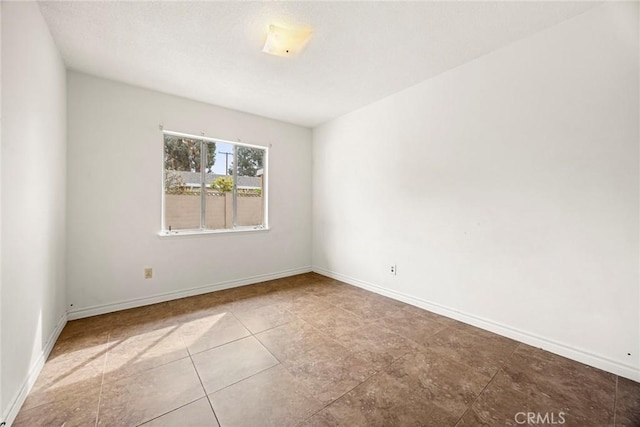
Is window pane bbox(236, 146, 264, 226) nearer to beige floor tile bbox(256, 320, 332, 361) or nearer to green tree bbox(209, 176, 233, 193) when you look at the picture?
green tree bbox(209, 176, 233, 193)

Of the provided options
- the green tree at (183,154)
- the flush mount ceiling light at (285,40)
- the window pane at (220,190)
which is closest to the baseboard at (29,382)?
the window pane at (220,190)

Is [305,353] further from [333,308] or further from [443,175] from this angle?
[443,175]

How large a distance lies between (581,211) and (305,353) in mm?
2345

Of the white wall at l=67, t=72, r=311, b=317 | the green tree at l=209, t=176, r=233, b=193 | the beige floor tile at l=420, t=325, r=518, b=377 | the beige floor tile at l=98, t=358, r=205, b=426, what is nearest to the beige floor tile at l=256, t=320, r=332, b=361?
→ the beige floor tile at l=98, t=358, r=205, b=426

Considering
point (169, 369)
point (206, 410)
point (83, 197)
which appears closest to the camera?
point (206, 410)

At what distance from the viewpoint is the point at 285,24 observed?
1.97 metres

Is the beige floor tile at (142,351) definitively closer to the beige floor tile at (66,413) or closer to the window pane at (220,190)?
the beige floor tile at (66,413)

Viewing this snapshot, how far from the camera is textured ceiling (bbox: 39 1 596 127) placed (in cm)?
183

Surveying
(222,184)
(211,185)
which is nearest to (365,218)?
(222,184)

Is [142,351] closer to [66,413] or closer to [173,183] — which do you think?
[66,413]

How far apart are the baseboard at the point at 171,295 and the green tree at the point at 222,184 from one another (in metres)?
1.29

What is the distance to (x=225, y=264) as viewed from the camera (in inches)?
142

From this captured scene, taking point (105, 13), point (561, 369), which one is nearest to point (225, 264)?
point (105, 13)

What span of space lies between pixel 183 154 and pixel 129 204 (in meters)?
0.86
